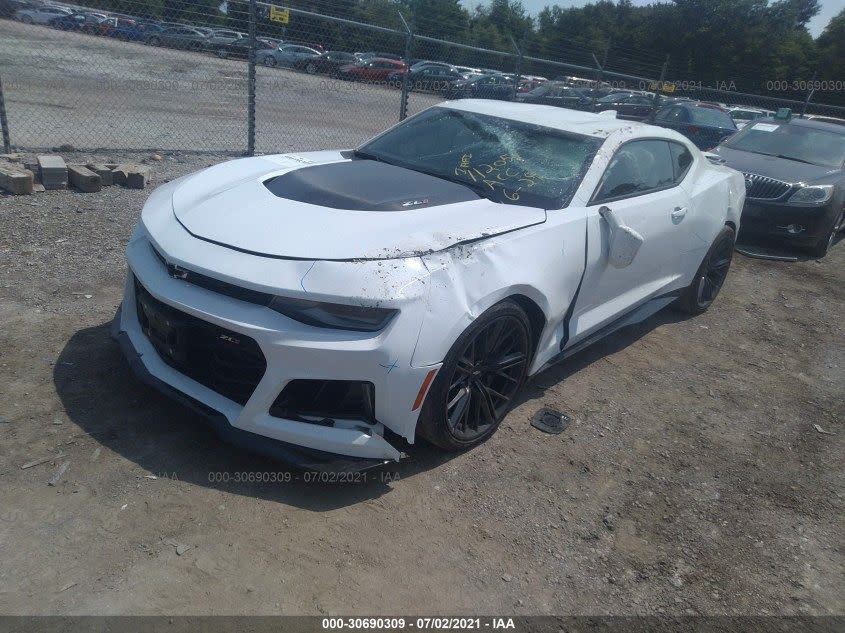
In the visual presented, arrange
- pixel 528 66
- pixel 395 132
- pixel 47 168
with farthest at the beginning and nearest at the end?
pixel 528 66 → pixel 47 168 → pixel 395 132

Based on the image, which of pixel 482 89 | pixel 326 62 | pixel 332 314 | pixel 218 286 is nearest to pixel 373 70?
pixel 326 62

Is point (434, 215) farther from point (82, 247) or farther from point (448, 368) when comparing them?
point (82, 247)

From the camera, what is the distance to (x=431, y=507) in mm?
2877

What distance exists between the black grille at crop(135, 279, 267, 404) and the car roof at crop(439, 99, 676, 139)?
8.13ft

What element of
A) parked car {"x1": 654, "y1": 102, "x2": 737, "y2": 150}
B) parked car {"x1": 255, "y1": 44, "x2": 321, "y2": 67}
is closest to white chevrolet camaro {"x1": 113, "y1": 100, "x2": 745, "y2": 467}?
parked car {"x1": 255, "y1": 44, "x2": 321, "y2": 67}

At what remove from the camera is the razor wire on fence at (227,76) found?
8.79 meters

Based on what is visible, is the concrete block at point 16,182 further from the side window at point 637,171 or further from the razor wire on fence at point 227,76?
the side window at point 637,171

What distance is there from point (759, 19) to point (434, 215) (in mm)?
56501

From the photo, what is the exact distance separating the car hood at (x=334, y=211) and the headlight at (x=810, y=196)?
5.61 meters

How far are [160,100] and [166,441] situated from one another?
13.2m

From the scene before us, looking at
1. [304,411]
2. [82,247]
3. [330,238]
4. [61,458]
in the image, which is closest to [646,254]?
[330,238]

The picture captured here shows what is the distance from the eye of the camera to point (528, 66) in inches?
605

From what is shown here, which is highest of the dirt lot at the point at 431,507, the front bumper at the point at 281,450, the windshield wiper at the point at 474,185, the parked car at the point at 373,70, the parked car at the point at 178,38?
the parked car at the point at 178,38

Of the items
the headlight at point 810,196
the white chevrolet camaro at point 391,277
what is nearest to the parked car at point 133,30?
the white chevrolet camaro at point 391,277
